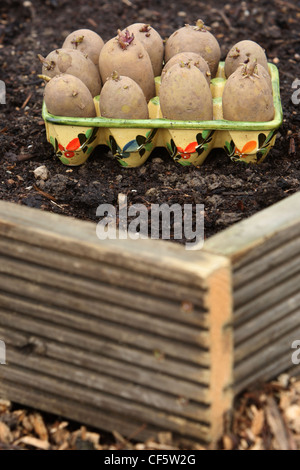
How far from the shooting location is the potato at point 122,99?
2705mm

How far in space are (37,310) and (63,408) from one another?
0.96ft

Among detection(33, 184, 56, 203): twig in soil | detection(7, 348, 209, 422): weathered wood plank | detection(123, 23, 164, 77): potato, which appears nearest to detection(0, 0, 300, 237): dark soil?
detection(33, 184, 56, 203): twig in soil

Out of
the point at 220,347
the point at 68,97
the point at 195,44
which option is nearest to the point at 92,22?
the point at 195,44

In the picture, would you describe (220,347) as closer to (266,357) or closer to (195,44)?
(266,357)

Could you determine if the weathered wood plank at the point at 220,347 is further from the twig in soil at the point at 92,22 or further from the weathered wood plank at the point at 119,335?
the twig in soil at the point at 92,22

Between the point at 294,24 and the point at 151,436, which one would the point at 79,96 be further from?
the point at 294,24

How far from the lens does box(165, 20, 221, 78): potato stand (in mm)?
2988

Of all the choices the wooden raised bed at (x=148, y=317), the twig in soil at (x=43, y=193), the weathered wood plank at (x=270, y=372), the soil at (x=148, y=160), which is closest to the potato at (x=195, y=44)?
the soil at (x=148, y=160)

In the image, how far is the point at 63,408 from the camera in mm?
2148

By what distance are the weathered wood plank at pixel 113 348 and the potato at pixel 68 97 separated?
90cm

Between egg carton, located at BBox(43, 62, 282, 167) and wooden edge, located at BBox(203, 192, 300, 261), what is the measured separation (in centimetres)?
68

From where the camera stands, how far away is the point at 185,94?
2678 mm

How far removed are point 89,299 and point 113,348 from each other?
14cm

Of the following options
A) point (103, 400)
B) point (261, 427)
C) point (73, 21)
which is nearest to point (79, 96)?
point (103, 400)
